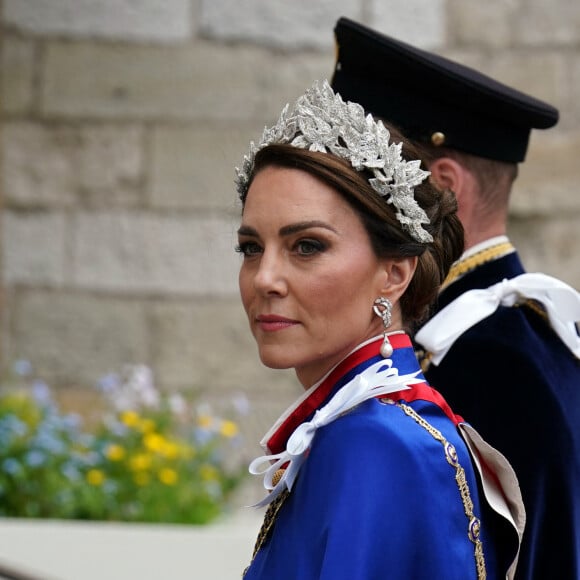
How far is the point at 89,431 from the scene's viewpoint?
5520 mm

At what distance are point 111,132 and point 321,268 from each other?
3878 mm

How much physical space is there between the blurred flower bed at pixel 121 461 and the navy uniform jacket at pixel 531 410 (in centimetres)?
255

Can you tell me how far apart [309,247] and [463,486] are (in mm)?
425

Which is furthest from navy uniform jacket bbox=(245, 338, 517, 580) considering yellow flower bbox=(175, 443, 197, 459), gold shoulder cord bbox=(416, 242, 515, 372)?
yellow flower bbox=(175, 443, 197, 459)

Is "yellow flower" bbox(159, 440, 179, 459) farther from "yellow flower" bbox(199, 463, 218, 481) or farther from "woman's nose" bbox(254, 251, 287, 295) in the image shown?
"woman's nose" bbox(254, 251, 287, 295)

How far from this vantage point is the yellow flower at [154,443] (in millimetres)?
5008

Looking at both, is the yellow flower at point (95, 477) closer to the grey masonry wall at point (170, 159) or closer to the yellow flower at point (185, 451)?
the yellow flower at point (185, 451)

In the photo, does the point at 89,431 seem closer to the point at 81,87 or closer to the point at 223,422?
the point at 223,422

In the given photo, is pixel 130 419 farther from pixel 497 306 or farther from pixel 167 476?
pixel 497 306

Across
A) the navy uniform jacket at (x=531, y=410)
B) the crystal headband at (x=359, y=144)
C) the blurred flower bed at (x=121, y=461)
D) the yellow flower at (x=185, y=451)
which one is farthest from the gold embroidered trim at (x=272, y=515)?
the yellow flower at (x=185, y=451)

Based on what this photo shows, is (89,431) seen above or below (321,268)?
below

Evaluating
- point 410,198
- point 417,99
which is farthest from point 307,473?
point 417,99

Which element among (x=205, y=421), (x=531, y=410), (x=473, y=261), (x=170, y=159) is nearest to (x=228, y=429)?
(x=205, y=421)

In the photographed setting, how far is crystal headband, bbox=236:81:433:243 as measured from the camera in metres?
1.95
